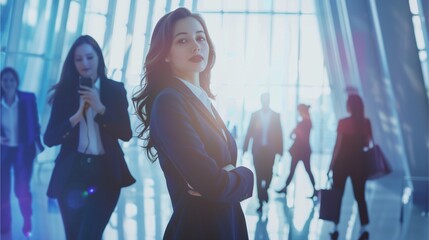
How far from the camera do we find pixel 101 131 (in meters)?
3.19

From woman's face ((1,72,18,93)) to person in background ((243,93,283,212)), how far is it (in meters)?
2.66

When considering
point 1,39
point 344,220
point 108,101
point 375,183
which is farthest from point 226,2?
point 108,101

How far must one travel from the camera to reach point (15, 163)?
5387 millimetres

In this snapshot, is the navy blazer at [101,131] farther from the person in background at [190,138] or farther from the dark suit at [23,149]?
the dark suit at [23,149]

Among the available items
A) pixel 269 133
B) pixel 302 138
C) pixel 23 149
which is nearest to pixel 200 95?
pixel 23 149

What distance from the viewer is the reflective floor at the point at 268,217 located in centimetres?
532

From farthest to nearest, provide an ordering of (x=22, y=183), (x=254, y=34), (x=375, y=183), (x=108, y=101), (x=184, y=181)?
1. (x=254, y=34)
2. (x=375, y=183)
3. (x=22, y=183)
4. (x=108, y=101)
5. (x=184, y=181)

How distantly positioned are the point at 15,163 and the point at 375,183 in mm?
7901

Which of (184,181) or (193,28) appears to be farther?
(193,28)

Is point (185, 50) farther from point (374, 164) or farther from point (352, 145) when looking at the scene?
point (374, 164)

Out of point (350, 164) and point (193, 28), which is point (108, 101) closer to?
point (193, 28)

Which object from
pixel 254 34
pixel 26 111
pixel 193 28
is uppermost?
pixel 254 34

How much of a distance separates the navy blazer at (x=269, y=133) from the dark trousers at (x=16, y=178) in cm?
250

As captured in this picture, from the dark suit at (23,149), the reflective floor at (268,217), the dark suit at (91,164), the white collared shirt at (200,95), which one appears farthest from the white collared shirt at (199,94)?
the dark suit at (23,149)
